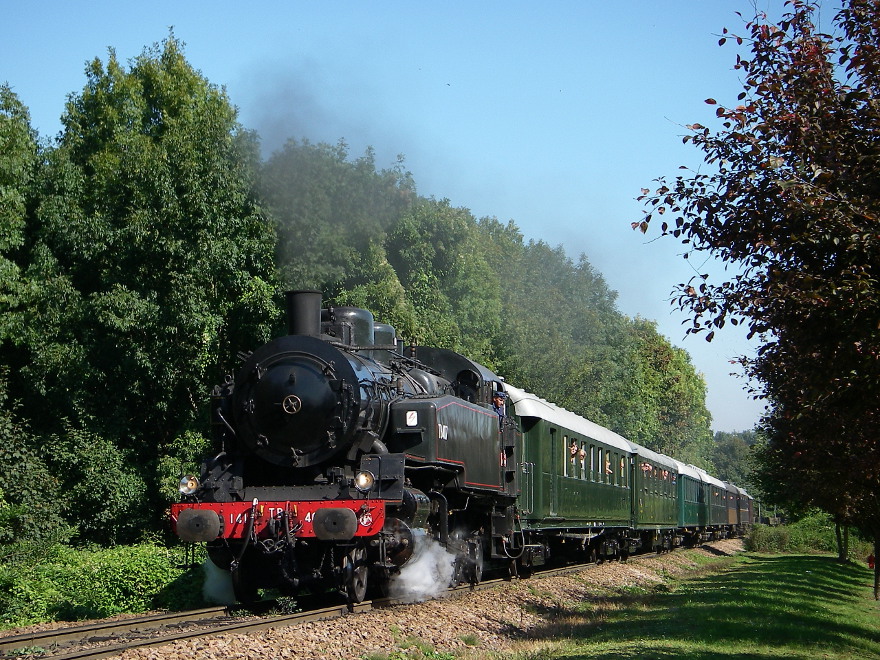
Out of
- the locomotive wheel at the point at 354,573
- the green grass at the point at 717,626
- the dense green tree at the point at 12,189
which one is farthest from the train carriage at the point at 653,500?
the dense green tree at the point at 12,189

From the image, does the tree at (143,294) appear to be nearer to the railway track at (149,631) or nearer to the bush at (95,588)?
the bush at (95,588)

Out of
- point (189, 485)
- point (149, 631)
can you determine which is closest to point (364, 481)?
point (189, 485)

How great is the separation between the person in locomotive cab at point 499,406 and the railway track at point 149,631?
396 centimetres

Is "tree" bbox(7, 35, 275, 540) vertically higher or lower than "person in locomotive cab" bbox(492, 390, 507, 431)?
higher

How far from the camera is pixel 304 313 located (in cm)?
1280

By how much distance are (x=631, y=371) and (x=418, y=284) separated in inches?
1081

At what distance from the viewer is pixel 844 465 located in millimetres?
16453

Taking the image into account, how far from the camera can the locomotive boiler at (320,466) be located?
37.0 ft

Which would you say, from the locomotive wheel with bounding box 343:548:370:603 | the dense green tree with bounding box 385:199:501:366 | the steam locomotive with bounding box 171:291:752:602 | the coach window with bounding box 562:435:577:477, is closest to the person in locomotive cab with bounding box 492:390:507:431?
the steam locomotive with bounding box 171:291:752:602

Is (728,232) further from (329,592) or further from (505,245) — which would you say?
(505,245)

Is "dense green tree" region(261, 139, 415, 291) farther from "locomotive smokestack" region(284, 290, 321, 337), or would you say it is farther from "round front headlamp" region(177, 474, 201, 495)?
"round front headlamp" region(177, 474, 201, 495)

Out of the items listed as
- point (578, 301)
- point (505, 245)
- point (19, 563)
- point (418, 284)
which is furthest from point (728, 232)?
point (505, 245)

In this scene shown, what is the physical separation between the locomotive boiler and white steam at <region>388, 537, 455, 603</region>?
18 centimetres

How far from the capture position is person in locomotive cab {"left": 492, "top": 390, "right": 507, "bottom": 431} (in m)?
16.0
